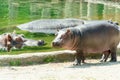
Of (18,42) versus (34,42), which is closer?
(18,42)

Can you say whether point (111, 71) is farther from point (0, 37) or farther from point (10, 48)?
point (0, 37)

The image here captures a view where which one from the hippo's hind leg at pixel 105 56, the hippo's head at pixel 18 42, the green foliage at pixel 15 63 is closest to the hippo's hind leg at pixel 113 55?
the hippo's hind leg at pixel 105 56

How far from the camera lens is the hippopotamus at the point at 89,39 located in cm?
854

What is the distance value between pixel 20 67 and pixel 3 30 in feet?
19.3

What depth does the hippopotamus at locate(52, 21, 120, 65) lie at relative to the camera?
854 centimetres

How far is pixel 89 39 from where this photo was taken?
889 cm

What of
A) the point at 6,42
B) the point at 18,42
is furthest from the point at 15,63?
the point at 18,42

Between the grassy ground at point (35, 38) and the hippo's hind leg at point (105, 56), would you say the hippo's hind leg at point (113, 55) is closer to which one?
the hippo's hind leg at point (105, 56)

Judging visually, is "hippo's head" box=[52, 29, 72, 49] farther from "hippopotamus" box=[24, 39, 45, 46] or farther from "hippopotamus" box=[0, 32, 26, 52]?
"hippopotamus" box=[24, 39, 45, 46]

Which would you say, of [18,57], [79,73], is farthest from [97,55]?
[79,73]

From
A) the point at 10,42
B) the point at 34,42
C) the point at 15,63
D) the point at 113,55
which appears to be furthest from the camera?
the point at 34,42

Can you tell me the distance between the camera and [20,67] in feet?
28.9

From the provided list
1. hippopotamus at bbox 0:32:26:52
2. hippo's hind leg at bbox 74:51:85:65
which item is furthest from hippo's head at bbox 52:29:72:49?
hippopotamus at bbox 0:32:26:52

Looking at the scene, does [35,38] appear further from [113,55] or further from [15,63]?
[113,55]
